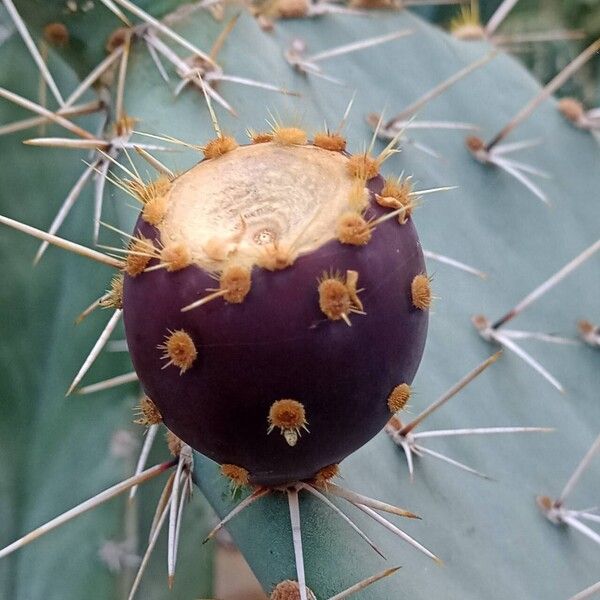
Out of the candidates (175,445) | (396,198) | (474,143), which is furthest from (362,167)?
(474,143)

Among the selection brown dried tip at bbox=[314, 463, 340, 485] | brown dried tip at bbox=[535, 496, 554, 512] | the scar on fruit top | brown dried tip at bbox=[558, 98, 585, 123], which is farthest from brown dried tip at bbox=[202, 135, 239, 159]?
brown dried tip at bbox=[558, 98, 585, 123]

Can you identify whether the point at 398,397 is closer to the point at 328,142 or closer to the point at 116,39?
the point at 328,142

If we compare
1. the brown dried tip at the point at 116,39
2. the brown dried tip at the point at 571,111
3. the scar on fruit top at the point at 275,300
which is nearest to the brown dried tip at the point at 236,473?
the scar on fruit top at the point at 275,300

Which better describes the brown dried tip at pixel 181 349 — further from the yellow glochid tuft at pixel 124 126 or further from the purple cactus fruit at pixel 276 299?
the yellow glochid tuft at pixel 124 126

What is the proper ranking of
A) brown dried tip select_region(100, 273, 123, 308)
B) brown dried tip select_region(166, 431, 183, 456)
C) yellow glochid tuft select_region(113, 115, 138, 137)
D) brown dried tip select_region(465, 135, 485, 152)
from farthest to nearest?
brown dried tip select_region(465, 135, 485, 152)
yellow glochid tuft select_region(113, 115, 138, 137)
brown dried tip select_region(166, 431, 183, 456)
brown dried tip select_region(100, 273, 123, 308)

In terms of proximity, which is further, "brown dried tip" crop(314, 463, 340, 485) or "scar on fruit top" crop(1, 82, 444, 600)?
"brown dried tip" crop(314, 463, 340, 485)

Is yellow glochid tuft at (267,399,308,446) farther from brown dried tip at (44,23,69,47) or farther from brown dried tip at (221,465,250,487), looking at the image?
brown dried tip at (44,23,69,47)
